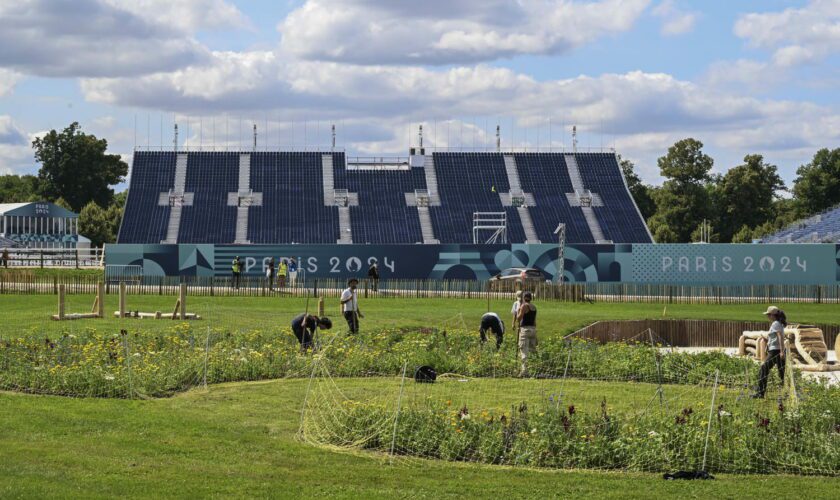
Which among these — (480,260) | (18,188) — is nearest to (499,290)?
(480,260)

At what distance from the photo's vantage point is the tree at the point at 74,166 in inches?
4820

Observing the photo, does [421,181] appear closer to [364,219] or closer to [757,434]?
[364,219]

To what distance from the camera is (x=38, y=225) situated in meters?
94.2

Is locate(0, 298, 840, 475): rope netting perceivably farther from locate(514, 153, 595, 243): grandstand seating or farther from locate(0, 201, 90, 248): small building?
locate(0, 201, 90, 248): small building

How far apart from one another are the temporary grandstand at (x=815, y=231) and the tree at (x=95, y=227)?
2238 inches

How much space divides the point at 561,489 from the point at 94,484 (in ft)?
17.5

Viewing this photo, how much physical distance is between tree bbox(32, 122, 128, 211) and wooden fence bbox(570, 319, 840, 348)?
318ft

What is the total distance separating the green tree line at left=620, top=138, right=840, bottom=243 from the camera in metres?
111

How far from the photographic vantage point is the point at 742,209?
4464 inches

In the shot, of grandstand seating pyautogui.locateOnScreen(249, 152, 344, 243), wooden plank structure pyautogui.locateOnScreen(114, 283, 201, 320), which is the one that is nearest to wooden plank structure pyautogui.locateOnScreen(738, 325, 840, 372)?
wooden plank structure pyautogui.locateOnScreen(114, 283, 201, 320)

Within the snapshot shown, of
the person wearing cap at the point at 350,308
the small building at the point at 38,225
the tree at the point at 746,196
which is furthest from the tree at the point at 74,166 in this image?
the person wearing cap at the point at 350,308

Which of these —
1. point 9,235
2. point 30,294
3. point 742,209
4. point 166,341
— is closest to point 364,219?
point 9,235

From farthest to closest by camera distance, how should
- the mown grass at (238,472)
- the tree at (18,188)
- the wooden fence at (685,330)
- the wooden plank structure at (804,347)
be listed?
1. the tree at (18,188)
2. the wooden fence at (685,330)
3. the wooden plank structure at (804,347)
4. the mown grass at (238,472)

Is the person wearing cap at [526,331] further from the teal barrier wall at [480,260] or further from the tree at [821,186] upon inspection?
the tree at [821,186]
